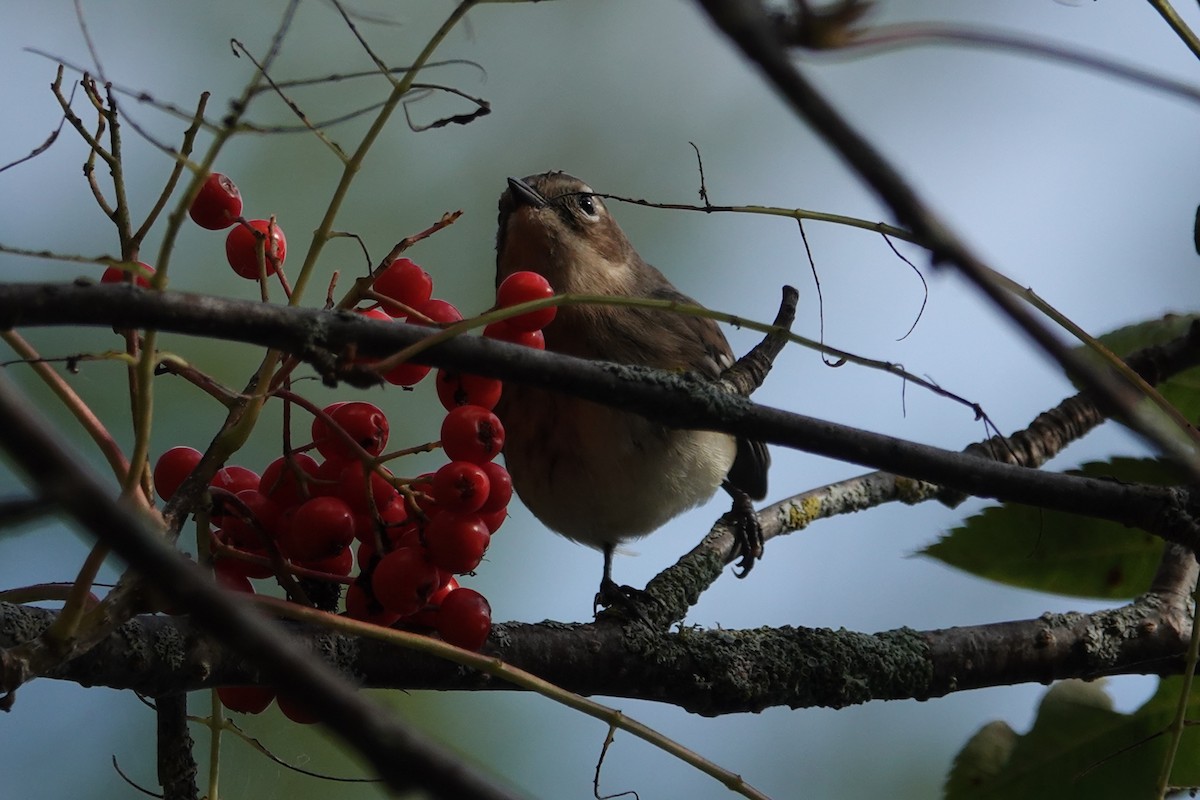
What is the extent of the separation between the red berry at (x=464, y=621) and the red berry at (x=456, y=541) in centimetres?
15

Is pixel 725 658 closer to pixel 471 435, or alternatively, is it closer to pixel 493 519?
pixel 493 519

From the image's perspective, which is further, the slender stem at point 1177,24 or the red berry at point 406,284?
the red berry at point 406,284

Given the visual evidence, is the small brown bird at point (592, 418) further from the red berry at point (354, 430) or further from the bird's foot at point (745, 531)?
the red berry at point (354, 430)

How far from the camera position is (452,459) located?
2.06 metres

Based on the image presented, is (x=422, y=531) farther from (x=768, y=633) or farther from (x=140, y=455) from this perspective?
(x=768, y=633)

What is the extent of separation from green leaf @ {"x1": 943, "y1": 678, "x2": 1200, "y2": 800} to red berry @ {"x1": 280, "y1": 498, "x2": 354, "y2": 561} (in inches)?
53.1

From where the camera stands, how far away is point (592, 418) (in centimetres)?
408

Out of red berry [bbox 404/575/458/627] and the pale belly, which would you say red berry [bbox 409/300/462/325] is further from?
the pale belly

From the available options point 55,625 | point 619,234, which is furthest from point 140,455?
point 619,234

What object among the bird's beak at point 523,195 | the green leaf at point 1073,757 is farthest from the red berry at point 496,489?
the bird's beak at point 523,195

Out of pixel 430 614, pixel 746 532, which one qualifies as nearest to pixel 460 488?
pixel 430 614

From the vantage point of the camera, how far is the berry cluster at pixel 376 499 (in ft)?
6.11

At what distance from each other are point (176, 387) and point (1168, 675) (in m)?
4.16

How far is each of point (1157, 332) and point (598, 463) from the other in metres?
1.92
